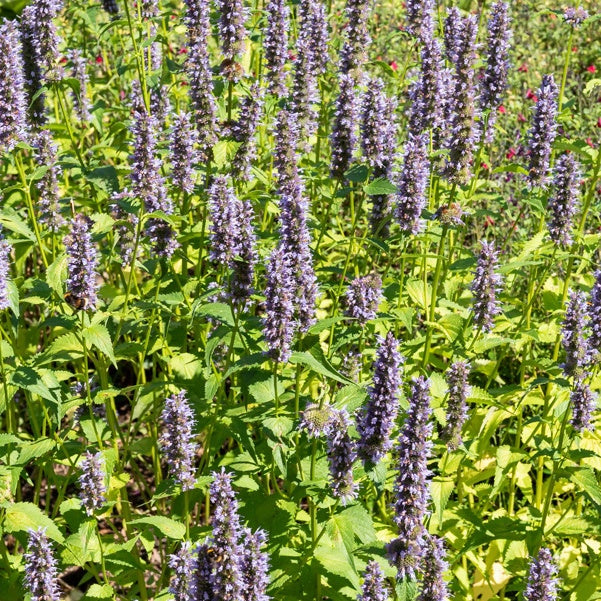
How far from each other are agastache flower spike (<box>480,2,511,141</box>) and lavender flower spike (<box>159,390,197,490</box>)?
290 cm

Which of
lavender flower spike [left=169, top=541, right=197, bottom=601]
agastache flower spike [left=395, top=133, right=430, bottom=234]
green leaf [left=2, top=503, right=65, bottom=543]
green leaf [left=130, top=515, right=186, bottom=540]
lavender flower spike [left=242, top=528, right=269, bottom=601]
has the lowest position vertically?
green leaf [left=2, top=503, right=65, bottom=543]

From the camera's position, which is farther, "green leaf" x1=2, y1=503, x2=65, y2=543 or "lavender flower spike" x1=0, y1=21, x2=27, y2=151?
"lavender flower spike" x1=0, y1=21, x2=27, y2=151

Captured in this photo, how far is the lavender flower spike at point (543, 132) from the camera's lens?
5172mm

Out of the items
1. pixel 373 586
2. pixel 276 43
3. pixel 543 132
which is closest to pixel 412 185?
pixel 543 132

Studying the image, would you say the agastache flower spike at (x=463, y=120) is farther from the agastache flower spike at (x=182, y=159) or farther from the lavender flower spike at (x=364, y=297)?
the agastache flower spike at (x=182, y=159)

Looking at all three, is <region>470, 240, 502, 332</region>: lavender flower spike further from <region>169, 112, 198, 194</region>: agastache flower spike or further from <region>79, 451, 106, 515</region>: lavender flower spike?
<region>79, 451, 106, 515</region>: lavender flower spike

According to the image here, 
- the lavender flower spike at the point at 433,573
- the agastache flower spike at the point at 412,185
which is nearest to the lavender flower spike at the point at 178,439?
the lavender flower spike at the point at 433,573

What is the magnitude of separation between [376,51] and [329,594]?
8.11 meters

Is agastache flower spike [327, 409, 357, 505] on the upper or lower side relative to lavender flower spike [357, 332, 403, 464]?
lower

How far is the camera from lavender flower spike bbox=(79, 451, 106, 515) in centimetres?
402

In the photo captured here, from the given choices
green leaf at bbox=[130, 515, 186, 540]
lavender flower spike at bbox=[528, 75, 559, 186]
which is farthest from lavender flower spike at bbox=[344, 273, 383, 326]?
lavender flower spike at bbox=[528, 75, 559, 186]

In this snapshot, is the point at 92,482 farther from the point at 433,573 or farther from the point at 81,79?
the point at 81,79

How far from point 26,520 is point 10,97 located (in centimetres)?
205

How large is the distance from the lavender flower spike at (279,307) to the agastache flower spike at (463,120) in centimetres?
143
